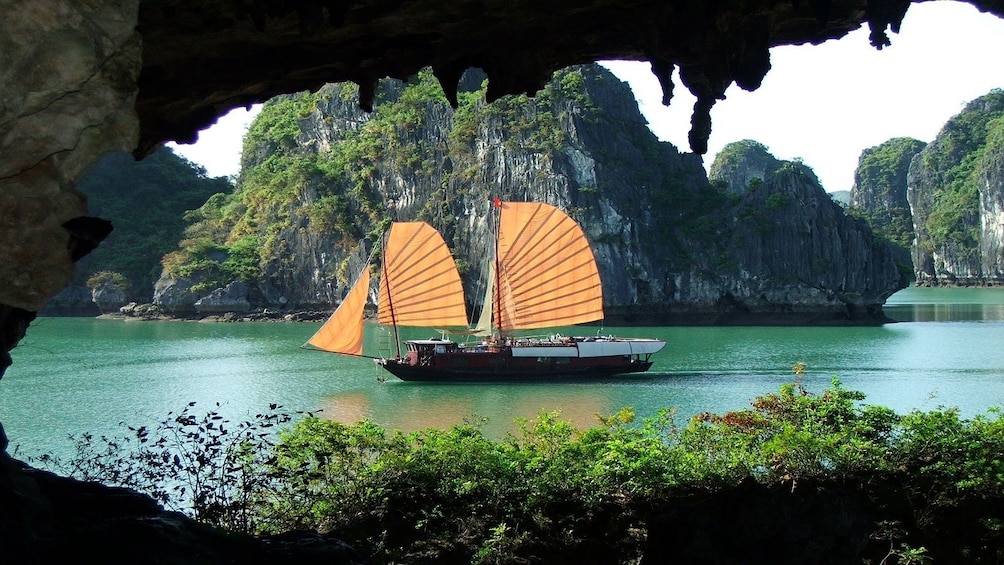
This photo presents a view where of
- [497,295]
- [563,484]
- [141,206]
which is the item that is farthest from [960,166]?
[563,484]

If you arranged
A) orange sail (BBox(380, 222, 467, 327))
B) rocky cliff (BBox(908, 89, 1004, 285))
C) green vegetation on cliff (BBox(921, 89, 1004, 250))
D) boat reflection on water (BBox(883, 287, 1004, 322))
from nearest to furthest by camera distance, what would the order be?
1. orange sail (BBox(380, 222, 467, 327))
2. boat reflection on water (BBox(883, 287, 1004, 322))
3. rocky cliff (BBox(908, 89, 1004, 285))
4. green vegetation on cliff (BBox(921, 89, 1004, 250))

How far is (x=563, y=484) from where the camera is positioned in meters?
4.02

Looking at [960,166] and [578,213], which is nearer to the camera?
[578,213]

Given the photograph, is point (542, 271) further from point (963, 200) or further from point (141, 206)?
point (963, 200)

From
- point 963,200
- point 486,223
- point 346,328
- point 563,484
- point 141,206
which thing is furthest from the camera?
point 963,200

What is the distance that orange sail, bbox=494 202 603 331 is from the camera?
62.6 feet

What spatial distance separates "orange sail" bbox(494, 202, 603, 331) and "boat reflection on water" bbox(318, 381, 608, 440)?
9.77ft

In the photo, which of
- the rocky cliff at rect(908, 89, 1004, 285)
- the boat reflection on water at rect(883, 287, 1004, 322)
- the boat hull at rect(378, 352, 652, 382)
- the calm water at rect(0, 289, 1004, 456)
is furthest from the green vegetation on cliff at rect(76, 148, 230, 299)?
the rocky cliff at rect(908, 89, 1004, 285)

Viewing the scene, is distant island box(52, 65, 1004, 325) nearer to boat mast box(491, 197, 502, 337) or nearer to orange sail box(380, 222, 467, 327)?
boat mast box(491, 197, 502, 337)

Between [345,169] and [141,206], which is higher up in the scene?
[345,169]

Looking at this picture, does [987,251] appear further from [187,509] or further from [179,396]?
[187,509]

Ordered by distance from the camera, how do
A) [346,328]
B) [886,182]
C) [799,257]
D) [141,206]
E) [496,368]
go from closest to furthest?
[496,368] < [346,328] < [799,257] < [141,206] < [886,182]

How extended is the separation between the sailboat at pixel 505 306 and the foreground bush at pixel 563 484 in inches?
519

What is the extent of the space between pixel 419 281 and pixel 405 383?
2.62m
